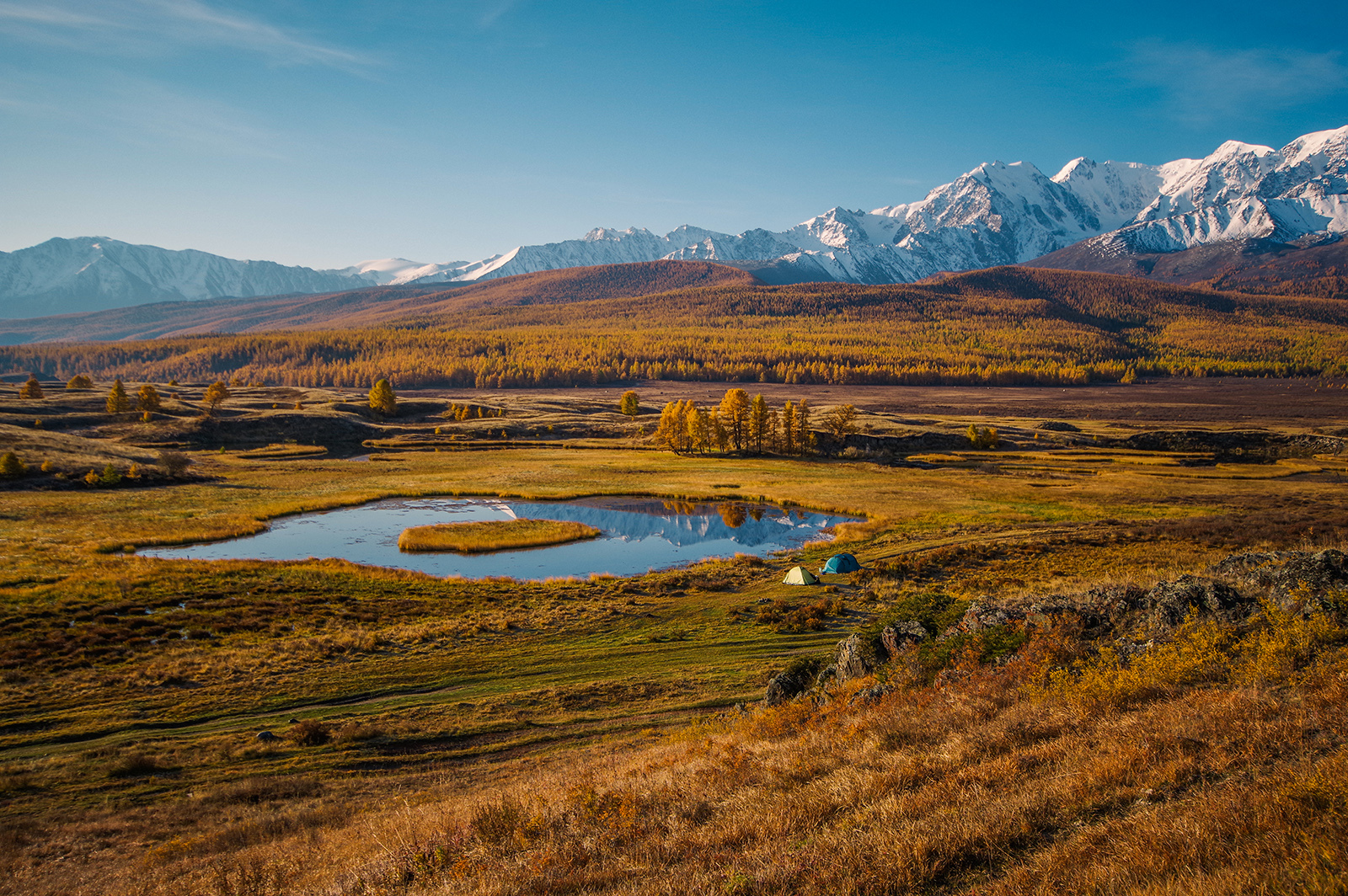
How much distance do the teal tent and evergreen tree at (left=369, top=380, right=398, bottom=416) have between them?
123 m

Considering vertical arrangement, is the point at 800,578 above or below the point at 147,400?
below

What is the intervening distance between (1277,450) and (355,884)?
4922 inches

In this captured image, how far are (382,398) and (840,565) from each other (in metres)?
125

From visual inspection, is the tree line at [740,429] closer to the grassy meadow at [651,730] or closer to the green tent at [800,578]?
the grassy meadow at [651,730]

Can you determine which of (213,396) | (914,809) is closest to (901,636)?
(914,809)

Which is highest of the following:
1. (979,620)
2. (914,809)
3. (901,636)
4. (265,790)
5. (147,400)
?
(147,400)

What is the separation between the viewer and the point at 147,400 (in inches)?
4375

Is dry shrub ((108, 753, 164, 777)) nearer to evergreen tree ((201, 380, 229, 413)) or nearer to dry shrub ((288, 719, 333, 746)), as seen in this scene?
dry shrub ((288, 719, 333, 746))

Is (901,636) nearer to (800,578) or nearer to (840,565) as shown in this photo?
(800,578)

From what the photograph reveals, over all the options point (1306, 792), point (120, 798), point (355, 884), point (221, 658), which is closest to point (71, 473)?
point (221, 658)

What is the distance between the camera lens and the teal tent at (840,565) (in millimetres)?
36812

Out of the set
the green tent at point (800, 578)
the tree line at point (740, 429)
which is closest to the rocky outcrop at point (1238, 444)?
the tree line at point (740, 429)

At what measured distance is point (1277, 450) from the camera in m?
94.1

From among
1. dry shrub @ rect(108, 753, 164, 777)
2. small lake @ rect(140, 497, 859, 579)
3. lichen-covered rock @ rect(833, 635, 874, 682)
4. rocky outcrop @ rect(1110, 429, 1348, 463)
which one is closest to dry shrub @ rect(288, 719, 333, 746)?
dry shrub @ rect(108, 753, 164, 777)
